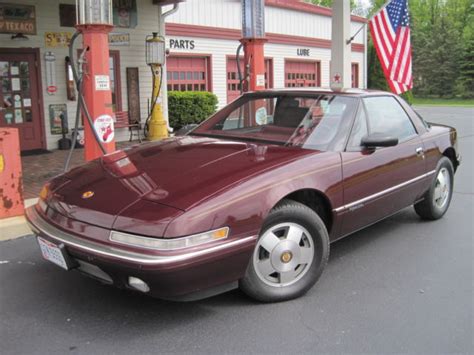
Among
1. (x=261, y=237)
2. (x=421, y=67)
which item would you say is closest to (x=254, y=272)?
(x=261, y=237)

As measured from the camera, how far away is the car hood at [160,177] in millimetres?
3254

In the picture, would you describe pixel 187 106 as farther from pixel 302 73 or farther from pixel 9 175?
pixel 9 175

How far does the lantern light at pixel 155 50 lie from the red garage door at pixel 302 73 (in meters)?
9.14

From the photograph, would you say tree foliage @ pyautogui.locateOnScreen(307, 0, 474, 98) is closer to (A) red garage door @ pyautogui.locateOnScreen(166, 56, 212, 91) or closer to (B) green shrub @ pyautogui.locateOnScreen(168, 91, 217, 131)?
(A) red garage door @ pyautogui.locateOnScreen(166, 56, 212, 91)

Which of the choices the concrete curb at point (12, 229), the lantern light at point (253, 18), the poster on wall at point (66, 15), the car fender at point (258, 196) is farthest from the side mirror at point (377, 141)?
the poster on wall at point (66, 15)

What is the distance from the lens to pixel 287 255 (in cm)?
361

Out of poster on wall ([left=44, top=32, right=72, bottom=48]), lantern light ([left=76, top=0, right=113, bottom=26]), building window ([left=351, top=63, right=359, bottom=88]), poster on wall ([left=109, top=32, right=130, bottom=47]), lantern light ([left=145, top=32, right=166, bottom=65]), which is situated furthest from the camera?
building window ([left=351, top=63, right=359, bottom=88])

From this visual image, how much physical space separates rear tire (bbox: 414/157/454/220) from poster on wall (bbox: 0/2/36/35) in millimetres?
8574

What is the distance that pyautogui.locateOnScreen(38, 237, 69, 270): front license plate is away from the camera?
3.36 metres

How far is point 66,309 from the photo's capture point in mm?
3615

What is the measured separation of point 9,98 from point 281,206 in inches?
349

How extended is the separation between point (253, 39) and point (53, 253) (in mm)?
6905

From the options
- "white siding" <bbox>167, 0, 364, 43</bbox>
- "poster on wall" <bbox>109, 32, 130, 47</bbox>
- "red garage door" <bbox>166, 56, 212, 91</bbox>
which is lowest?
"red garage door" <bbox>166, 56, 212, 91</bbox>

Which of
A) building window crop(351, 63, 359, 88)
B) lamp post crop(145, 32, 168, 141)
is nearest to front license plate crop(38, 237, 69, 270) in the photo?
lamp post crop(145, 32, 168, 141)
